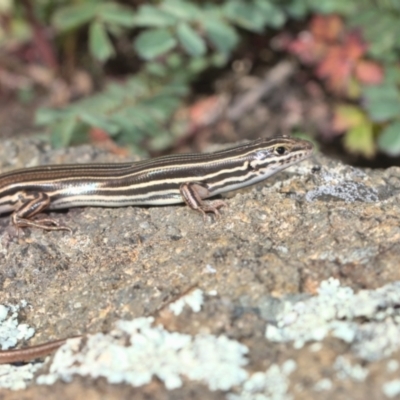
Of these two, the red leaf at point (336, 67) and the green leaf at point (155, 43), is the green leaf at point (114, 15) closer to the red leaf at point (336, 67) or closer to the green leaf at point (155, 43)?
the green leaf at point (155, 43)

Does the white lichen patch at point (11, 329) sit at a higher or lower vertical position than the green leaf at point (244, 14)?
lower

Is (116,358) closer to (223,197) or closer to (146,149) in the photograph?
(223,197)

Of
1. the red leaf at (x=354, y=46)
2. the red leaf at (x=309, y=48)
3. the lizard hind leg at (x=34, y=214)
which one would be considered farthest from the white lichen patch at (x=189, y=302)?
the red leaf at (x=309, y=48)

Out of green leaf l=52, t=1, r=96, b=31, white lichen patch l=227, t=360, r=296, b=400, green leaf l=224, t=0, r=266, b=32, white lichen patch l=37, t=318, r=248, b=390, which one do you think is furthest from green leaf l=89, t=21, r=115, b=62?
white lichen patch l=227, t=360, r=296, b=400

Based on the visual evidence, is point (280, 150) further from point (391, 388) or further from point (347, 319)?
point (391, 388)

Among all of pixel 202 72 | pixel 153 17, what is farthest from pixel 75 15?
pixel 202 72

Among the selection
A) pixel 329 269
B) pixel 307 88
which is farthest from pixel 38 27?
pixel 329 269

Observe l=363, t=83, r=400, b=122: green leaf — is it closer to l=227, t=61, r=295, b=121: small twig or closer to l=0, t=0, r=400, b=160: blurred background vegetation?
l=0, t=0, r=400, b=160: blurred background vegetation
